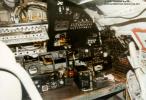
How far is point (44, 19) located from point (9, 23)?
0.21 metres

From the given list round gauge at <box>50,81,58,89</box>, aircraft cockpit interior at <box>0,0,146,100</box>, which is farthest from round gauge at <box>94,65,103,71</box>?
round gauge at <box>50,81,58,89</box>

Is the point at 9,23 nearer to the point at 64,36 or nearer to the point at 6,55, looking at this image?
the point at 64,36

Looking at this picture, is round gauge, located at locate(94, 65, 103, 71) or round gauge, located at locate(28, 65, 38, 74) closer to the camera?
round gauge, located at locate(28, 65, 38, 74)

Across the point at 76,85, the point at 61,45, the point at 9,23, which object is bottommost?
the point at 76,85

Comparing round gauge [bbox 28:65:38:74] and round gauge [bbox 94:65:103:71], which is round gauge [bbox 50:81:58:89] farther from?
round gauge [bbox 94:65:103:71]

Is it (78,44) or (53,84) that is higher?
(78,44)

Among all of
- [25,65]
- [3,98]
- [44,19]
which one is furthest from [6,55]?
[44,19]

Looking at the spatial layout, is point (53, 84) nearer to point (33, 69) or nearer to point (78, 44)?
point (33, 69)

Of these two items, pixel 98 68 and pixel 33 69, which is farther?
pixel 98 68

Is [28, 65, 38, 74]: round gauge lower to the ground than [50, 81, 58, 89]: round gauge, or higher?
higher

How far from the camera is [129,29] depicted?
1.22 metres

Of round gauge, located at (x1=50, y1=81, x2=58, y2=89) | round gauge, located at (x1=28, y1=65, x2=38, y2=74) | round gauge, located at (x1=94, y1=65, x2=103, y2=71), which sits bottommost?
round gauge, located at (x1=50, y1=81, x2=58, y2=89)

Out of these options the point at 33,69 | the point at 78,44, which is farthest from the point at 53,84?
the point at 78,44

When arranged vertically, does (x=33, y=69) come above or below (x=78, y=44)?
below
